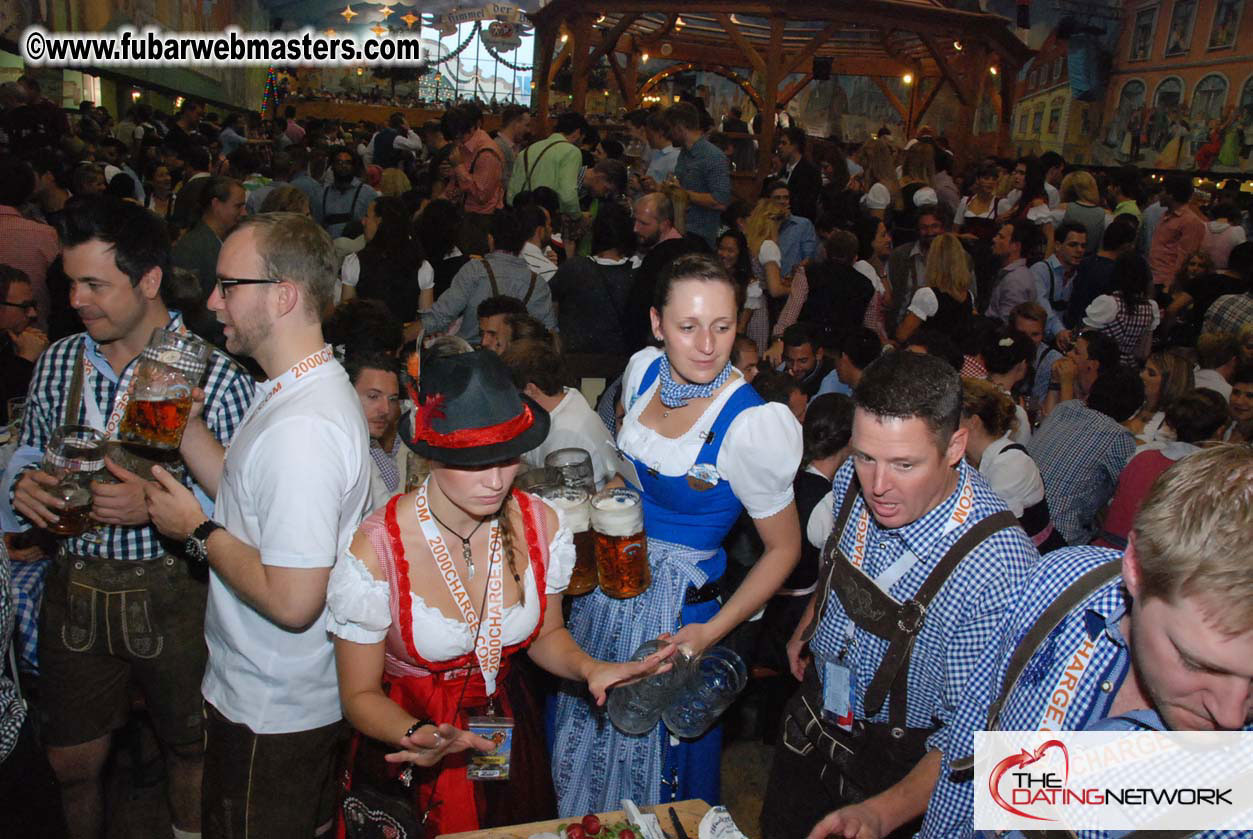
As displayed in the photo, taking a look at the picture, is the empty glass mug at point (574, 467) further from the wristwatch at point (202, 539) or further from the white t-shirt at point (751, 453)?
the wristwatch at point (202, 539)

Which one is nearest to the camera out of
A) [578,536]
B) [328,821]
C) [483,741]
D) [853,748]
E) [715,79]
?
[483,741]

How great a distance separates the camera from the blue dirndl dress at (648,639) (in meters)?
2.29

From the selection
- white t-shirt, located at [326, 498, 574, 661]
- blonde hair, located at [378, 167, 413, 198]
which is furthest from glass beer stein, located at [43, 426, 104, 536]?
blonde hair, located at [378, 167, 413, 198]

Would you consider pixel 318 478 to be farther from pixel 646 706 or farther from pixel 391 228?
pixel 391 228

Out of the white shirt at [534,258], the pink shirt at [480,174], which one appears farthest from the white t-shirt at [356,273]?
the pink shirt at [480,174]

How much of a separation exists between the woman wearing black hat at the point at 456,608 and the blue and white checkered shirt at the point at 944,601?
0.48 meters

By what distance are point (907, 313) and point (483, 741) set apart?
14.8 ft

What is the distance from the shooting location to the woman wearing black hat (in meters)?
1.70

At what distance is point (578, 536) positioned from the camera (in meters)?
2.13

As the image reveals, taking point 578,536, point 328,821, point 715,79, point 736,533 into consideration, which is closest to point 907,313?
point 736,533

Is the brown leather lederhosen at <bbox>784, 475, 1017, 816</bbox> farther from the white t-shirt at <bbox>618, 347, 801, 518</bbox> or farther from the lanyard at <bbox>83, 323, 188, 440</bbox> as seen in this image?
the lanyard at <bbox>83, 323, 188, 440</bbox>

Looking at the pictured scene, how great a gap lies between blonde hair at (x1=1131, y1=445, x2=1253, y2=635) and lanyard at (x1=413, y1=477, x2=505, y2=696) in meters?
1.17

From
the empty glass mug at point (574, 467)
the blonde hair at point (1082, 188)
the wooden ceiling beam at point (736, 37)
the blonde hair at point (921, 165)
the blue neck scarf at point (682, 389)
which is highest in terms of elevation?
the wooden ceiling beam at point (736, 37)

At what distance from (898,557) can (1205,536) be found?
0.80 meters
